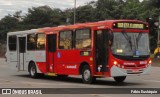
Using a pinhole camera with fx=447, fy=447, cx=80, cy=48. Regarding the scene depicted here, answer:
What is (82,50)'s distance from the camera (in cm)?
2112

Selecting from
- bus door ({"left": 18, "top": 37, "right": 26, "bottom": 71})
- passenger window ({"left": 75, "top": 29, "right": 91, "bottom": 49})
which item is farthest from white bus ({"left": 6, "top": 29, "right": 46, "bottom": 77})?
passenger window ({"left": 75, "top": 29, "right": 91, "bottom": 49})

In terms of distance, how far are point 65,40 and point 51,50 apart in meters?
1.75

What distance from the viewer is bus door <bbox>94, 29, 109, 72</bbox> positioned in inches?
774

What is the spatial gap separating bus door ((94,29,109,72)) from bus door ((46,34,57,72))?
4054 millimetres

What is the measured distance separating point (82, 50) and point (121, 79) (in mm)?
2372

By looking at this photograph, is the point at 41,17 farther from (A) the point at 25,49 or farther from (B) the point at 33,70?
(B) the point at 33,70

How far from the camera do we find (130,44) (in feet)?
64.6

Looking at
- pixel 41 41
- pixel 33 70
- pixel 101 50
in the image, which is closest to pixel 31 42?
pixel 41 41

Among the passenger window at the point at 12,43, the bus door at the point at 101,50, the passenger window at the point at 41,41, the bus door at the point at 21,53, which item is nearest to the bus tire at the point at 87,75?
the bus door at the point at 101,50

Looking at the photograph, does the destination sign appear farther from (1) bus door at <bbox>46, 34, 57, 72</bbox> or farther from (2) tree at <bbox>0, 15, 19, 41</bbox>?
(2) tree at <bbox>0, 15, 19, 41</bbox>

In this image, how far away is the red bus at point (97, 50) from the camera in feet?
63.8

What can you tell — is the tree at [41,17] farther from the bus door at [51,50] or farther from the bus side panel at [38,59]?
the bus door at [51,50]

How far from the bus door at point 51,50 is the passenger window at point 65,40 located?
2.25ft

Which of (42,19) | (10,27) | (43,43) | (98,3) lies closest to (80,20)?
(98,3)
